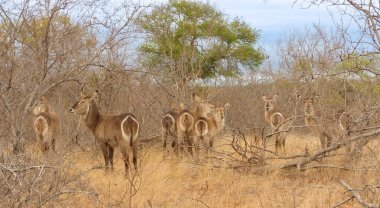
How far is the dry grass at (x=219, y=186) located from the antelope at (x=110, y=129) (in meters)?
0.46

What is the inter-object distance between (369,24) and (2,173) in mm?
3720

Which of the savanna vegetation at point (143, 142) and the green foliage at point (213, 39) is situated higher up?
the green foliage at point (213, 39)

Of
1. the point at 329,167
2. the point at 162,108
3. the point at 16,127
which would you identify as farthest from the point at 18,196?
the point at 162,108

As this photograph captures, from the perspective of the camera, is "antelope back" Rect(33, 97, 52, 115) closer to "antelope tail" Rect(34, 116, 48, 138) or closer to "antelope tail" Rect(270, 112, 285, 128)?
"antelope tail" Rect(34, 116, 48, 138)

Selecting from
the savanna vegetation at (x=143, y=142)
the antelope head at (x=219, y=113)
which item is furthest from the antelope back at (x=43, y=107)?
the antelope head at (x=219, y=113)

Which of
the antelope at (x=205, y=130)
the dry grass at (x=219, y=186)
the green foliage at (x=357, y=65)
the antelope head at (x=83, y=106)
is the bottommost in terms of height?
the dry grass at (x=219, y=186)

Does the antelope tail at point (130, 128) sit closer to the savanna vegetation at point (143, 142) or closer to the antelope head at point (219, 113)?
the savanna vegetation at point (143, 142)

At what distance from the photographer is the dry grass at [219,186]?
7801 mm

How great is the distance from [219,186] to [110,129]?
104 inches

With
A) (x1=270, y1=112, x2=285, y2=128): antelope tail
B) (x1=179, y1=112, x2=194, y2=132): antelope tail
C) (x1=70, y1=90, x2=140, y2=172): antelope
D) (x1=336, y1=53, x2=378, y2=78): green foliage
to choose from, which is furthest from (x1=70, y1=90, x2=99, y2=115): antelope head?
(x1=270, y1=112, x2=285, y2=128): antelope tail

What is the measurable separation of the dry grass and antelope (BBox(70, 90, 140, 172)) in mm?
464

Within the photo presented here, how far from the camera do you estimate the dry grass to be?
780cm

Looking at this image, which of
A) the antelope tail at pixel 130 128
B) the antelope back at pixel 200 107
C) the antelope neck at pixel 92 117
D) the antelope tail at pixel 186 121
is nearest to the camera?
the antelope tail at pixel 130 128

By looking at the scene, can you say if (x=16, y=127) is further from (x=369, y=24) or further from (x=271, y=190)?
(x=369, y=24)
